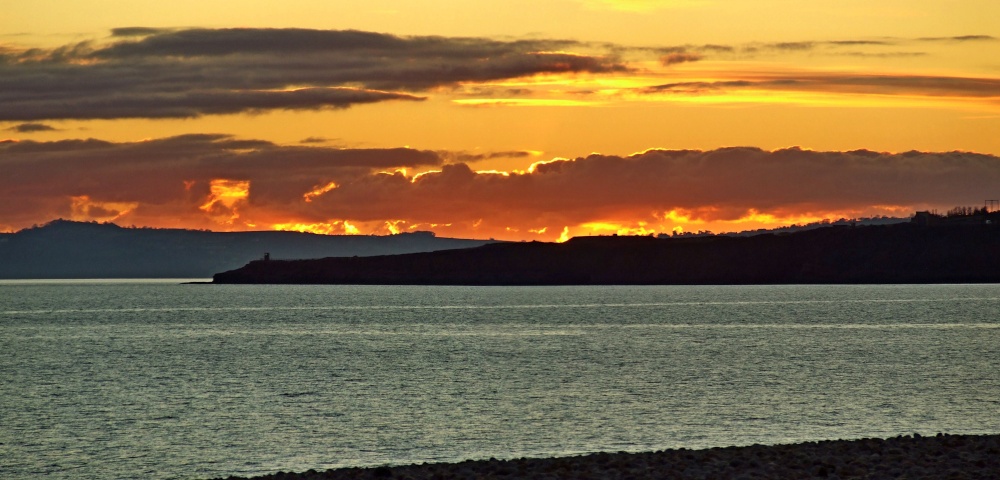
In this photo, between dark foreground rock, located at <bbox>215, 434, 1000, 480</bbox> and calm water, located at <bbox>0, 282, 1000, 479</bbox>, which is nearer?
dark foreground rock, located at <bbox>215, 434, 1000, 480</bbox>

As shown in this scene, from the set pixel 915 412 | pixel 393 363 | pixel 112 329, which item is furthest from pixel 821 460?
pixel 112 329

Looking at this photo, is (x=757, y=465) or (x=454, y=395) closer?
(x=757, y=465)

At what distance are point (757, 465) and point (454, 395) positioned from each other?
100 ft

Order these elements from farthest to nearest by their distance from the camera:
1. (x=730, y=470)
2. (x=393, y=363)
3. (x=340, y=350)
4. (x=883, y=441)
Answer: (x=340, y=350)
(x=393, y=363)
(x=883, y=441)
(x=730, y=470)

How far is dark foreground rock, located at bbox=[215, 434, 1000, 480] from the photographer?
25.8 metres

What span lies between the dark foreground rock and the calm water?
9572 mm

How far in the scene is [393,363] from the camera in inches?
3071

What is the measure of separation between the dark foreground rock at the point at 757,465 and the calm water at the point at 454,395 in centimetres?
957

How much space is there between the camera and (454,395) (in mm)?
56312

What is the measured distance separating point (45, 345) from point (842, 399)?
7640cm

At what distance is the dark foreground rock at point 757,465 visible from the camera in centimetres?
2581

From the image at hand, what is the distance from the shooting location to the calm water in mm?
40219

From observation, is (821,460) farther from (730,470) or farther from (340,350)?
(340,350)

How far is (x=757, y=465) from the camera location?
26.8 m
